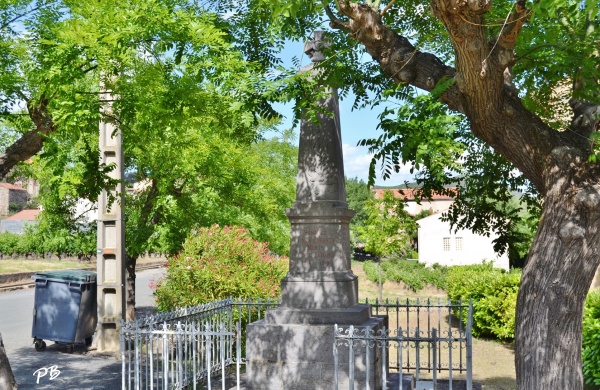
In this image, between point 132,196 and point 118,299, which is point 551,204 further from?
point 132,196

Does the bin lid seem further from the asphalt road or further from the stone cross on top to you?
the stone cross on top

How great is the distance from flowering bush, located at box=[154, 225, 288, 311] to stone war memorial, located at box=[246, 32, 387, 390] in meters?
3.99

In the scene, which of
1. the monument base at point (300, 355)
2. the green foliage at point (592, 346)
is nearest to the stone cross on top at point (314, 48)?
the monument base at point (300, 355)

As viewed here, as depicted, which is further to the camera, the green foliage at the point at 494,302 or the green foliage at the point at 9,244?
the green foliage at the point at 9,244

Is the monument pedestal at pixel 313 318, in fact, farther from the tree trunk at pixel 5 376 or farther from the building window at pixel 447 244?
the building window at pixel 447 244

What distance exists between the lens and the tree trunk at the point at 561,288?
6.38 meters

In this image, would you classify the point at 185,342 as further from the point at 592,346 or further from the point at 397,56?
the point at 592,346

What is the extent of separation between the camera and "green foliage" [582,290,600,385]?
9.48 m

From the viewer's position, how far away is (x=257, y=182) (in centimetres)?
2153

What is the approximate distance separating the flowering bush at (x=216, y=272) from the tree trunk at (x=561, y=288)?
7576 millimetres

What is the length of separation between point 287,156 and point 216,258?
709 inches

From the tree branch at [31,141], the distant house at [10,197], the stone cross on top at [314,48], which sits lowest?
the tree branch at [31,141]

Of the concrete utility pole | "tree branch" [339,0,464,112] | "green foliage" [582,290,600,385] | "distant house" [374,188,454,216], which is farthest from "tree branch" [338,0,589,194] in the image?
the concrete utility pole

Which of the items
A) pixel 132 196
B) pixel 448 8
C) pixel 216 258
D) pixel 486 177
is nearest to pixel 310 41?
pixel 486 177
